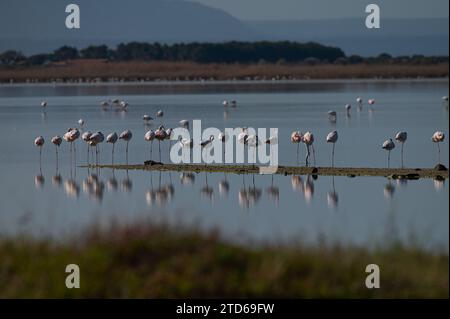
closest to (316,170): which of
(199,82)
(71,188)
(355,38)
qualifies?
(71,188)

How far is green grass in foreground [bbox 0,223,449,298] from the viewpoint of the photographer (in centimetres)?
938

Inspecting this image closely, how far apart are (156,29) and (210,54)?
1169 inches

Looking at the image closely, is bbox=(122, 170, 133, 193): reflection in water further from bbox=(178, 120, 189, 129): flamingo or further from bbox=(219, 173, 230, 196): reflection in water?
bbox=(178, 120, 189, 129): flamingo

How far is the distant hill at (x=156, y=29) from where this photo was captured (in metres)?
73.8

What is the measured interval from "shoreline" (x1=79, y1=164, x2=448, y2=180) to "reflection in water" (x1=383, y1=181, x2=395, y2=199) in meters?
0.88

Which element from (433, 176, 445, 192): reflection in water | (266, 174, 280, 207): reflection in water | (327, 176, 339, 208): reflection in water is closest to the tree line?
(433, 176, 445, 192): reflection in water

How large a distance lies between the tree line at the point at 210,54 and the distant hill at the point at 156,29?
223cm

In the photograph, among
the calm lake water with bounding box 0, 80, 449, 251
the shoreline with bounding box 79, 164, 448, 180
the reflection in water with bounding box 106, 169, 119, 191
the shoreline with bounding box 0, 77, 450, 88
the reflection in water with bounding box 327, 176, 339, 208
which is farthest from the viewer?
the shoreline with bounding box 0, 77, 450, 88

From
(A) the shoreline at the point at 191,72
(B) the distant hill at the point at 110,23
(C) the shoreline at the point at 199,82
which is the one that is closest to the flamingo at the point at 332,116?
(B) the distant hill at the point at 110,23

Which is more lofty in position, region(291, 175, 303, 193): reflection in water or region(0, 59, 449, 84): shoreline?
region(0, 59, 449, 84): shoreline

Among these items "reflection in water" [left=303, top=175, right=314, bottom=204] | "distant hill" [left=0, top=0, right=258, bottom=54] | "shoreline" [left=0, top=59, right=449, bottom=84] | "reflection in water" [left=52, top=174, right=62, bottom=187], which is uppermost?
"distant hill" [left=0, top=0, right=258, bottom=54]

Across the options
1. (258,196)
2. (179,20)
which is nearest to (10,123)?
(258,196)

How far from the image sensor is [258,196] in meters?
16.5
